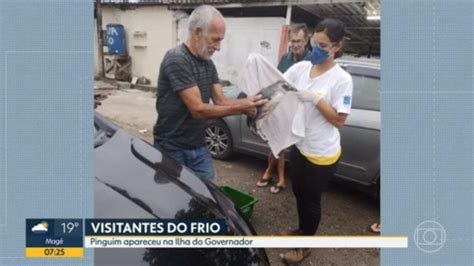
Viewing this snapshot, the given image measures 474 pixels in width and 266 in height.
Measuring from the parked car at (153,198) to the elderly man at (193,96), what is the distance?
0.15 metres

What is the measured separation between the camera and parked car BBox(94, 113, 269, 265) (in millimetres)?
1326

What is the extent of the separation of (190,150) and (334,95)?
733 millimetres

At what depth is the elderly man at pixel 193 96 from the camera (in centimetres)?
164

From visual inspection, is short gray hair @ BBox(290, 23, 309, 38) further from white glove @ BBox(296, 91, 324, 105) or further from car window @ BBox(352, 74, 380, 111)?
white glove @ BBox(296, 91, 324, 105)

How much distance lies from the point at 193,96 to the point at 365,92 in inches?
59.0

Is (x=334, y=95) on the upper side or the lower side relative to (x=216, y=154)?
upper

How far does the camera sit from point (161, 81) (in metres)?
1.74

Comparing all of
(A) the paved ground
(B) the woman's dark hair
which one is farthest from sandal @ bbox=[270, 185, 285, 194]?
(B) the woman's dark hair

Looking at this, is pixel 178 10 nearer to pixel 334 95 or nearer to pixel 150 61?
pixel 150 61

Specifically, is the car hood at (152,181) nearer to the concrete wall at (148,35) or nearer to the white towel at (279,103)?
the white towel at (279,103)

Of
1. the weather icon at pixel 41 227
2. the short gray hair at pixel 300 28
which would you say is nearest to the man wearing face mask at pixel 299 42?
the short gray hair at pixel 300 28

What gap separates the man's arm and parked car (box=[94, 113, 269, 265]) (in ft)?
0.88

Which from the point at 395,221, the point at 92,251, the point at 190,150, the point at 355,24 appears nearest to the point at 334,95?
the point at 395,221

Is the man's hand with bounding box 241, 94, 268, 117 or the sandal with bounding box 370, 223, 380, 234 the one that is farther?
the sandal with bounding box 370, 223, 380, 234
